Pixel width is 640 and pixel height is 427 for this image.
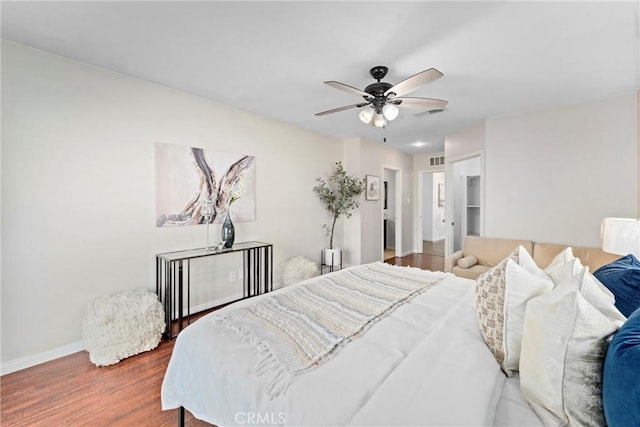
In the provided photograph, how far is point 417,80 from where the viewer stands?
75.6 inches

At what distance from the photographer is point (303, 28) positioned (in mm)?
1852

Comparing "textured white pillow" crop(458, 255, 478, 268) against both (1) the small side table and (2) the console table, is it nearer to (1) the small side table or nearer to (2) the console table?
(1) the small side table

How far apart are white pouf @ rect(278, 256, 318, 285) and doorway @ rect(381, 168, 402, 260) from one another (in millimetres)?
2675

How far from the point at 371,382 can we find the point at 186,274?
263 centimetres

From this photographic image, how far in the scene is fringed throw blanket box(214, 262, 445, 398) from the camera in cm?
111

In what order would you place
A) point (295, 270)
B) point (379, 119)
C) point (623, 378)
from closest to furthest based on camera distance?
point (623, 378) < point (379, 119) < point (295, 270)

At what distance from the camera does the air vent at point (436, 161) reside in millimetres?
6179

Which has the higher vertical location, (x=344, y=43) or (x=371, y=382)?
(x=344, y=43)

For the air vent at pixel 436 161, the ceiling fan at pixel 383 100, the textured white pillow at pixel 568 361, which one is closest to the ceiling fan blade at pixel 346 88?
the ceiling fan at pixel 383 100

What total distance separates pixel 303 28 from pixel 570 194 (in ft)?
11.9

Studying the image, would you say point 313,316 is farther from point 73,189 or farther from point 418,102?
point 73,189

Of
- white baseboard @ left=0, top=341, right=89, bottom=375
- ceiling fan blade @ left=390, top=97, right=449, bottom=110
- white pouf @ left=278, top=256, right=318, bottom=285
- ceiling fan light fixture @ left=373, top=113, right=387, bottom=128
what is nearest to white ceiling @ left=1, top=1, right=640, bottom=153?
ceiling fan blade @ left=390, top=97, right=449, bottom=110

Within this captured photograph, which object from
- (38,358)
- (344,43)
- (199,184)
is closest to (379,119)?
(344,43)

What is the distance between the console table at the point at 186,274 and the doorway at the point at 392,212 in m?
3.28
